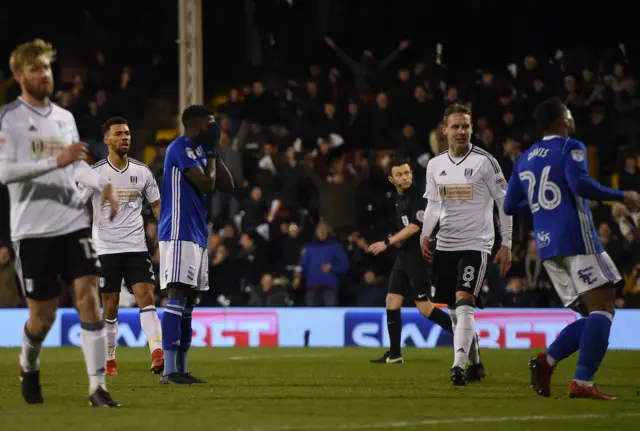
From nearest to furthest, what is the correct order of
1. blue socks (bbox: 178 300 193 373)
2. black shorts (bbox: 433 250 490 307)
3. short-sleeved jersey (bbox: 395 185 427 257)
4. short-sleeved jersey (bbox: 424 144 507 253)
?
blue socks (bbox: 178 300 193 373), black shorts (bbox: 433 250 490 307), short-sleeved jersey (bbox: 424 144 507 253), short-sleeved jersey (bbox: 395 185 427 257)

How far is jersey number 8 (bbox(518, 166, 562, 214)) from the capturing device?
9.29m

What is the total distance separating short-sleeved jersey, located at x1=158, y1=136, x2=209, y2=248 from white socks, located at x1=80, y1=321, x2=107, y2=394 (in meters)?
2.28

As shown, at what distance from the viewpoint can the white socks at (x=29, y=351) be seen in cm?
886

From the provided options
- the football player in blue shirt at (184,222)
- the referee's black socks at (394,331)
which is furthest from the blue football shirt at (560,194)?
the referee's black socks at (394,331)

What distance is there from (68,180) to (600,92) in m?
15.9

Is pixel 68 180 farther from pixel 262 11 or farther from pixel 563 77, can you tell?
pixel 262 11

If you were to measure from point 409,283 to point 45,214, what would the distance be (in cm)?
689

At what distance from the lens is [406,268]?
14.7 meters

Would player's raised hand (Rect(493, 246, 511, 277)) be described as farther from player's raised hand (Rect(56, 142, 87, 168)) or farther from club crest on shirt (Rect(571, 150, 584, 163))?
player's raised hand (Rect(56, 142, 87, 168))

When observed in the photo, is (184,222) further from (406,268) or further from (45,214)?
(406,268)

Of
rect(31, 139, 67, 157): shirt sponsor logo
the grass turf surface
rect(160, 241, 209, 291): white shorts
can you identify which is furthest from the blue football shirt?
rect(31, 139, 67, 157): shirt sponsor logo

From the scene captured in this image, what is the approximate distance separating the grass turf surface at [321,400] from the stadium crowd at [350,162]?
646 cm

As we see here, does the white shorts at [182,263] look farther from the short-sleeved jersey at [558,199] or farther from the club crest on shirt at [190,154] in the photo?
the short-sleeved jersey at [558,199]

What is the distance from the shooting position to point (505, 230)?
1112 centimetres
